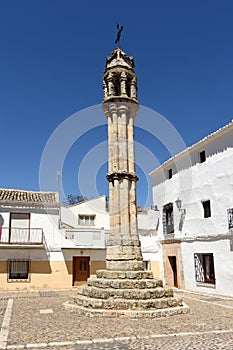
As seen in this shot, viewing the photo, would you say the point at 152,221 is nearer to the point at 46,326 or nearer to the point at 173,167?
the point at 173,167

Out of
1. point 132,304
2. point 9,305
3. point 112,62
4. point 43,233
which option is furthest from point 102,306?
point 43,233

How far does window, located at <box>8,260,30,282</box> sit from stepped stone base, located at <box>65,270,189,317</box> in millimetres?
8481

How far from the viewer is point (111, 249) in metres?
11.1

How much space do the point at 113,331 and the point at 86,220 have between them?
14910mm

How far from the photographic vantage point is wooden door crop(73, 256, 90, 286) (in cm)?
1941

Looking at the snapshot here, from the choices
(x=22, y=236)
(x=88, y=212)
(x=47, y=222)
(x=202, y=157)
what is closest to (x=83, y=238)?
(x=47, y=222)

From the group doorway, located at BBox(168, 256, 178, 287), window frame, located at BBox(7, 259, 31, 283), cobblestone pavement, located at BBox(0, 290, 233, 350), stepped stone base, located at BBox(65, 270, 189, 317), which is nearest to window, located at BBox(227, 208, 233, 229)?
cobblestone pavement, located at BBox(0, 290, 233, 350)

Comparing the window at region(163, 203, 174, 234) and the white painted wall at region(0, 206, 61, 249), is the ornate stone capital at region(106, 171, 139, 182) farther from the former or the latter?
the white painted wall at region(0, 206, 61, 249)

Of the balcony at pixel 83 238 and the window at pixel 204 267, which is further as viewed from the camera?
the balcony at pixel 83 238

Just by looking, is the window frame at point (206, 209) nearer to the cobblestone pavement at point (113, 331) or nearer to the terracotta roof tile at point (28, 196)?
the cobblestone pavement at point (113, 331)

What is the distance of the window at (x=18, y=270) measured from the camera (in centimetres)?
1805

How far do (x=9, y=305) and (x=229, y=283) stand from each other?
29.7 ft

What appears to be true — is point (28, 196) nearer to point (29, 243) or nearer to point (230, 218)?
point (29, 243)

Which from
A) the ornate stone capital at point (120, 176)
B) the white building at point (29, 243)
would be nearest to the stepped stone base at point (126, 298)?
the ornate stone capital at point (120, 176)
